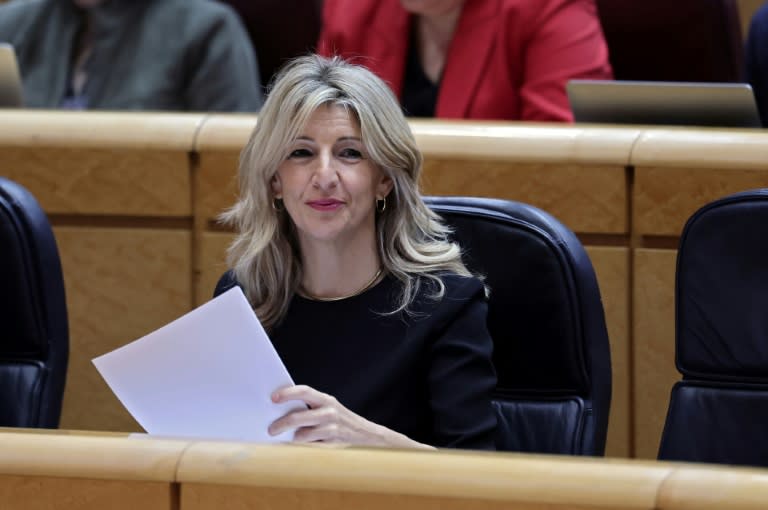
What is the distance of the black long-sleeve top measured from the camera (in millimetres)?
1137

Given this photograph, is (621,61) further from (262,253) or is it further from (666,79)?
(262,253)

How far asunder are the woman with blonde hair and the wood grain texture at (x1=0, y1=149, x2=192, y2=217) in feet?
0.95

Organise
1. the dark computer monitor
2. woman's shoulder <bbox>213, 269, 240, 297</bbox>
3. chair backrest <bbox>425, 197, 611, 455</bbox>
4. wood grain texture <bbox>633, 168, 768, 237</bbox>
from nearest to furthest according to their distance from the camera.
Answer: chair backrest <bbox>425, 197, 611, 455</bbox>, woman's shoulder <bbox>213, 269, 240, 297</bbox>, wood grain texture <bbox>633, 168, 768, 237</bbox>, the dark computer monitor

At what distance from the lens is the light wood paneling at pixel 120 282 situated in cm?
151

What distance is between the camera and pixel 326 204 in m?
1.19

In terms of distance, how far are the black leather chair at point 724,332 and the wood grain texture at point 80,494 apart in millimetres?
518

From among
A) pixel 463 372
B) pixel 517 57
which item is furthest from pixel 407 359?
pixel 517 57

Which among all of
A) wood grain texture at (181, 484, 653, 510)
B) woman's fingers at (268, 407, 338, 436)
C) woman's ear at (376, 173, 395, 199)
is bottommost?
woman's fingers at (268, 407, 338, 436)

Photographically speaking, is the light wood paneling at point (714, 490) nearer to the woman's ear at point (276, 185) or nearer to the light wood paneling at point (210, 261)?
the woman's ear at point (276, 185)

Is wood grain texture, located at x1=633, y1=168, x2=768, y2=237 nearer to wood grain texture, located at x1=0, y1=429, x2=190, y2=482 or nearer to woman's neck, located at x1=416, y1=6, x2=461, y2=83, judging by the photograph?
woman's neck, located at x1=416, y1=6, x2=461, y2=83

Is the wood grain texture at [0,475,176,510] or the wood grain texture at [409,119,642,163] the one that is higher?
the wood grain texture at [409,119,642,163]

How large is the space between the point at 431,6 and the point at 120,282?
54cm

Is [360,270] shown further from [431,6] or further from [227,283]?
[431,6]

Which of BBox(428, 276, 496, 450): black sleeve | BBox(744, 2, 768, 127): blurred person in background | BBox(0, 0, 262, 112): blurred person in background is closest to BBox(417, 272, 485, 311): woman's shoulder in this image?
BBox(428, 276, 496, 450): black sleeve
